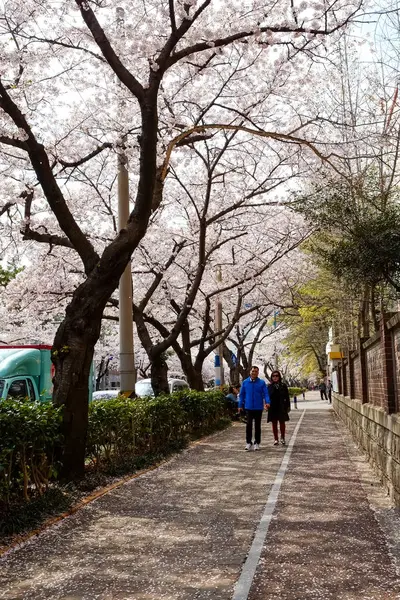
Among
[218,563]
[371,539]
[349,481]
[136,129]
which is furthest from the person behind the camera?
[136,129]

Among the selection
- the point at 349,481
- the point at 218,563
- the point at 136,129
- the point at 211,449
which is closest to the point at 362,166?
the point at 136,129

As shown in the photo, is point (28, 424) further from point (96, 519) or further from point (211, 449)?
point (211, 449)

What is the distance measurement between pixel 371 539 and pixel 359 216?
37.2ft

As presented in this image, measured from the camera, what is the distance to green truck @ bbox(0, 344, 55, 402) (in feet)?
56.9

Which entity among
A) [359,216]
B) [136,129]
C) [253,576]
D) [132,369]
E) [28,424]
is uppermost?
[136,129]

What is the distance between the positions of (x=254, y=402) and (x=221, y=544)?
8.55m

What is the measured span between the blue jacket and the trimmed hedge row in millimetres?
1819

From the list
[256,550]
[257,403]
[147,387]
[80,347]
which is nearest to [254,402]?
[257,403]

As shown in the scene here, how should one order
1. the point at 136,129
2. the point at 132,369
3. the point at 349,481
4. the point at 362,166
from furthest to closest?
the point at 362,166 < the point at 136,129 < the point at 132,369 < the point at 349,481

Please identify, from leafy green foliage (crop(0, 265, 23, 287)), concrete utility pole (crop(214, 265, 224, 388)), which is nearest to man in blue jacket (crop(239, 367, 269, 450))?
concrete utility pole (crop(214, 265, 224, 388))

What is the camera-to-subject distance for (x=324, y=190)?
17203mm

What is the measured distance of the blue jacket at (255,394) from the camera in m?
14.7

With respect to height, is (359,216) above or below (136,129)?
below

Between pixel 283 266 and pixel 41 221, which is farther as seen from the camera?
pixel 283 266
